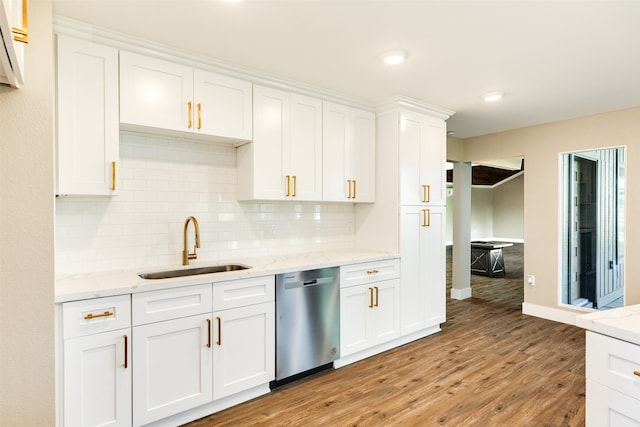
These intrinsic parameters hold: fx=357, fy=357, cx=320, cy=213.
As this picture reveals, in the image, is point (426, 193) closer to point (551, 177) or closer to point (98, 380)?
point (551, 177)

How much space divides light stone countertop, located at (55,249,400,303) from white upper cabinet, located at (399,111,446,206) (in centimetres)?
71

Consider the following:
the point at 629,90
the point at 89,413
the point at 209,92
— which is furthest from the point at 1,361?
the point at 629,90

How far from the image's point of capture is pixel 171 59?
95.6 inches

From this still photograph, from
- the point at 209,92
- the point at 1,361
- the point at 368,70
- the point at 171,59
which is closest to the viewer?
the point at 1,361

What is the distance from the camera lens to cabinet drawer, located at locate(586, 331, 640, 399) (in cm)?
136

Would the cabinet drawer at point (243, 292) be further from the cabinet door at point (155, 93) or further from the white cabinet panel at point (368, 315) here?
the cabinet door at point (155, 93)

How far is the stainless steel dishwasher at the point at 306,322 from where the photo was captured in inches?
104

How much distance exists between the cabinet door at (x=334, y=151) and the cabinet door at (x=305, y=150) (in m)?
0.06

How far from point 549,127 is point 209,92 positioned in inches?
158

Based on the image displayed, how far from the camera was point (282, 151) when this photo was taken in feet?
9.80

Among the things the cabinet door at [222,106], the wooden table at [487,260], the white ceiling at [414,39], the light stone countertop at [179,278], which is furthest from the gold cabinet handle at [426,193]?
the wooden table at [487,260]

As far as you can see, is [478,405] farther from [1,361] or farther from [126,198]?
[126,198]

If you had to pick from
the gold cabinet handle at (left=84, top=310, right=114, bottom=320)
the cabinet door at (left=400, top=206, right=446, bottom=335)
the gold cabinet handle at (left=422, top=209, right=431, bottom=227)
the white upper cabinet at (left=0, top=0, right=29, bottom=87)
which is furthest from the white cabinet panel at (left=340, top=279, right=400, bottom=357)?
the white upper cabinet at (left=0, top=0, right=29, bottom=87)

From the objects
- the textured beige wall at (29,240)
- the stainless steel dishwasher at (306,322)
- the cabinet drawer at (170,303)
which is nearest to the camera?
the textured beige wall at (29,240)
